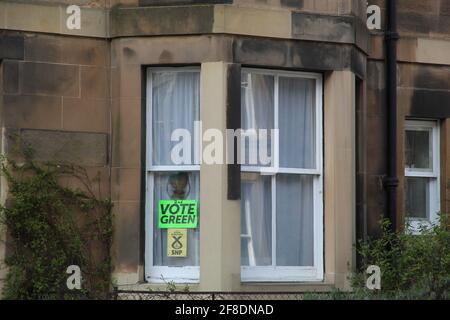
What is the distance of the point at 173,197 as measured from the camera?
38.5ft

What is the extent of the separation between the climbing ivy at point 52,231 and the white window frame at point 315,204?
1531mm

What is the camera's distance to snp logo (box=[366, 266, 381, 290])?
465 inches

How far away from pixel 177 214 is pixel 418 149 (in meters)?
3.49

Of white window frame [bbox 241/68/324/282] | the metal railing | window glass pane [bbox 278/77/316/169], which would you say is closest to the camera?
the metal railing

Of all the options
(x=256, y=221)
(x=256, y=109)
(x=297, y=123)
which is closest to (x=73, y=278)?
(x=256, y=221)

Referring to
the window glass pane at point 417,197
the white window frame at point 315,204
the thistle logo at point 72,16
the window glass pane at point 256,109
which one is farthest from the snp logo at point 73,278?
the window glass pane at point 417,197

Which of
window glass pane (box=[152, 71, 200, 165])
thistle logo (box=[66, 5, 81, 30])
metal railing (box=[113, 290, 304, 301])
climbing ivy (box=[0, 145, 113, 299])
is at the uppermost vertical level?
thistle logo (box=[66, 5, 81, 30])

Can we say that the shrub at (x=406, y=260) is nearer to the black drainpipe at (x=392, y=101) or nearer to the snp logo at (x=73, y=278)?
the black drainpipe at (x=392, y=101)

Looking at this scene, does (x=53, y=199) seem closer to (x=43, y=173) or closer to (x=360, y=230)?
(x=43, y=173)

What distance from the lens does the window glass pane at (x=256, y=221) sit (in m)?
11.7

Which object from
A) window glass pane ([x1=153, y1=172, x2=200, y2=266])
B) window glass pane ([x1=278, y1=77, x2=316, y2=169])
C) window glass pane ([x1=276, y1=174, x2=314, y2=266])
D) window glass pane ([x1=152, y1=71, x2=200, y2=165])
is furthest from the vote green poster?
window glass pane ([x1=278, y1=77, x2=316, y2=169])

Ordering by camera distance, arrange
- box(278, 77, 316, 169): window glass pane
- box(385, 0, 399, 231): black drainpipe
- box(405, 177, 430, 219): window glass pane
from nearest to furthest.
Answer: box(278, 77, 316, 169): window glass pane < box(385, 0, 399, 231): black drainpipe < box(405, 177, 430, 219): window glass pane

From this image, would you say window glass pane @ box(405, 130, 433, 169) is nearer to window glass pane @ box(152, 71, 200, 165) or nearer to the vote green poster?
window glass pane @ box(152, 71, 200, 165)

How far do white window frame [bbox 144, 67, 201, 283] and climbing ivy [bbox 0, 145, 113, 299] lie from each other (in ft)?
1.34
